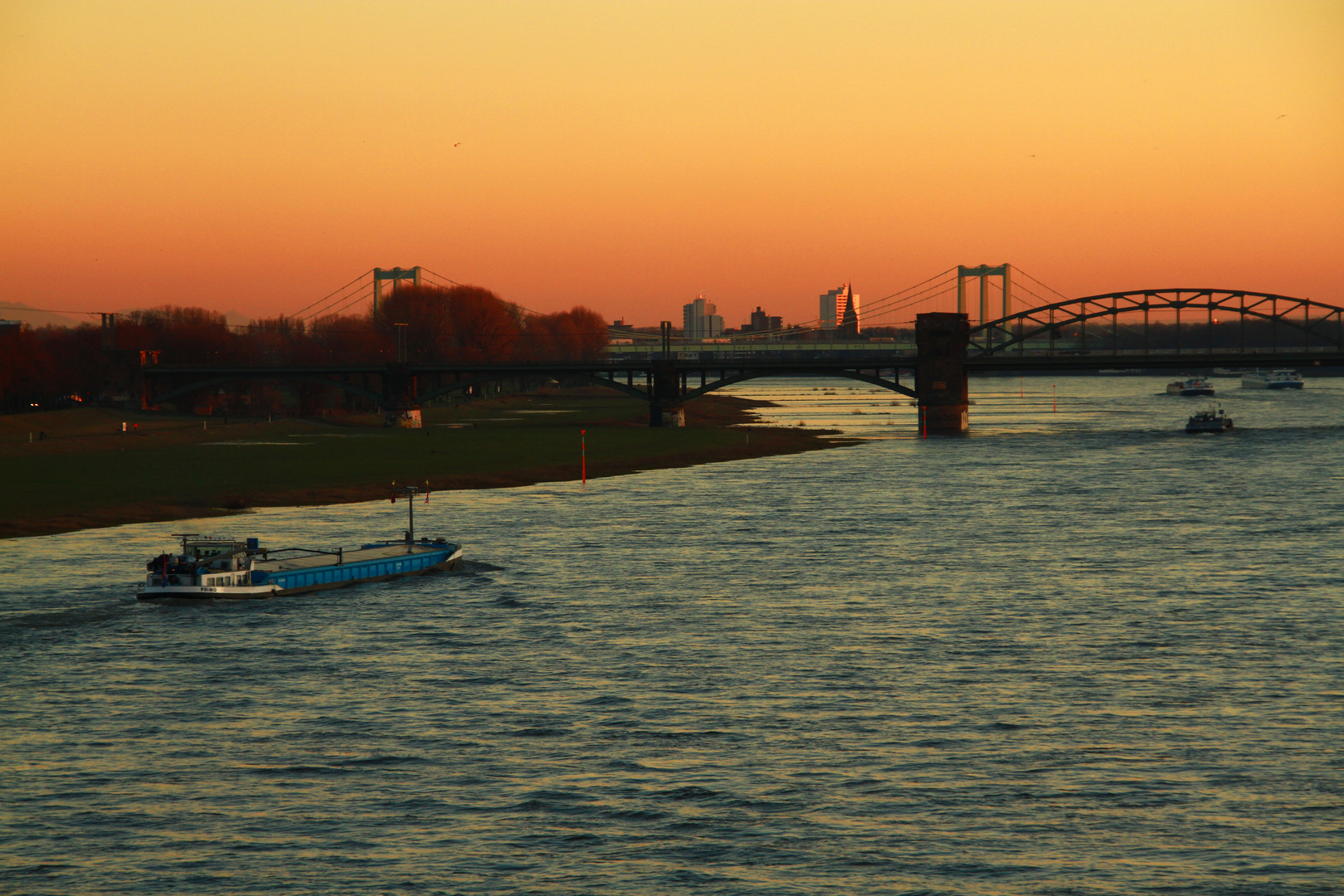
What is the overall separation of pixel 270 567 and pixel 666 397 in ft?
382

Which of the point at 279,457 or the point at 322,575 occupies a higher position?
the point at 279,457

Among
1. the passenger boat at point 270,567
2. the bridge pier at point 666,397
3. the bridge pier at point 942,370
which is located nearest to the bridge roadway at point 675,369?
the bridge pier at point 666,397

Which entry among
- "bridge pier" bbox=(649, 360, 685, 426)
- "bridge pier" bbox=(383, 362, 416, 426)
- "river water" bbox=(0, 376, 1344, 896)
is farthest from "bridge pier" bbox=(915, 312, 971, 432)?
"river water" bbox=(0, 376, 1344, 896)

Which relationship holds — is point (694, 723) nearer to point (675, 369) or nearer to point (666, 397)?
point (675, 369)

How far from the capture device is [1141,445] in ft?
423

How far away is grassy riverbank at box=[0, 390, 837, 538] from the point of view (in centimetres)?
7306

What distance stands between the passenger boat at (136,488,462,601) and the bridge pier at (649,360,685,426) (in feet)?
357

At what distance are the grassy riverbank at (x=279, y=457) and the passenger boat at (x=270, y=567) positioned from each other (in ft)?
60.9

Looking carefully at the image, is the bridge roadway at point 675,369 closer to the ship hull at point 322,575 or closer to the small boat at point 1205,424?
the small boat at point 1205,424

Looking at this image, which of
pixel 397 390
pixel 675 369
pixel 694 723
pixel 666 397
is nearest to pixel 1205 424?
pixel 675 369

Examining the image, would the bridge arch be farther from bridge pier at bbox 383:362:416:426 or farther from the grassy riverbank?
bridge pier at bbox 383:362:416:426

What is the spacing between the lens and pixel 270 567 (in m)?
48.3

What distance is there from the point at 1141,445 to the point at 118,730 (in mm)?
115980

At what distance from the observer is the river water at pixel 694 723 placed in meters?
21.1
